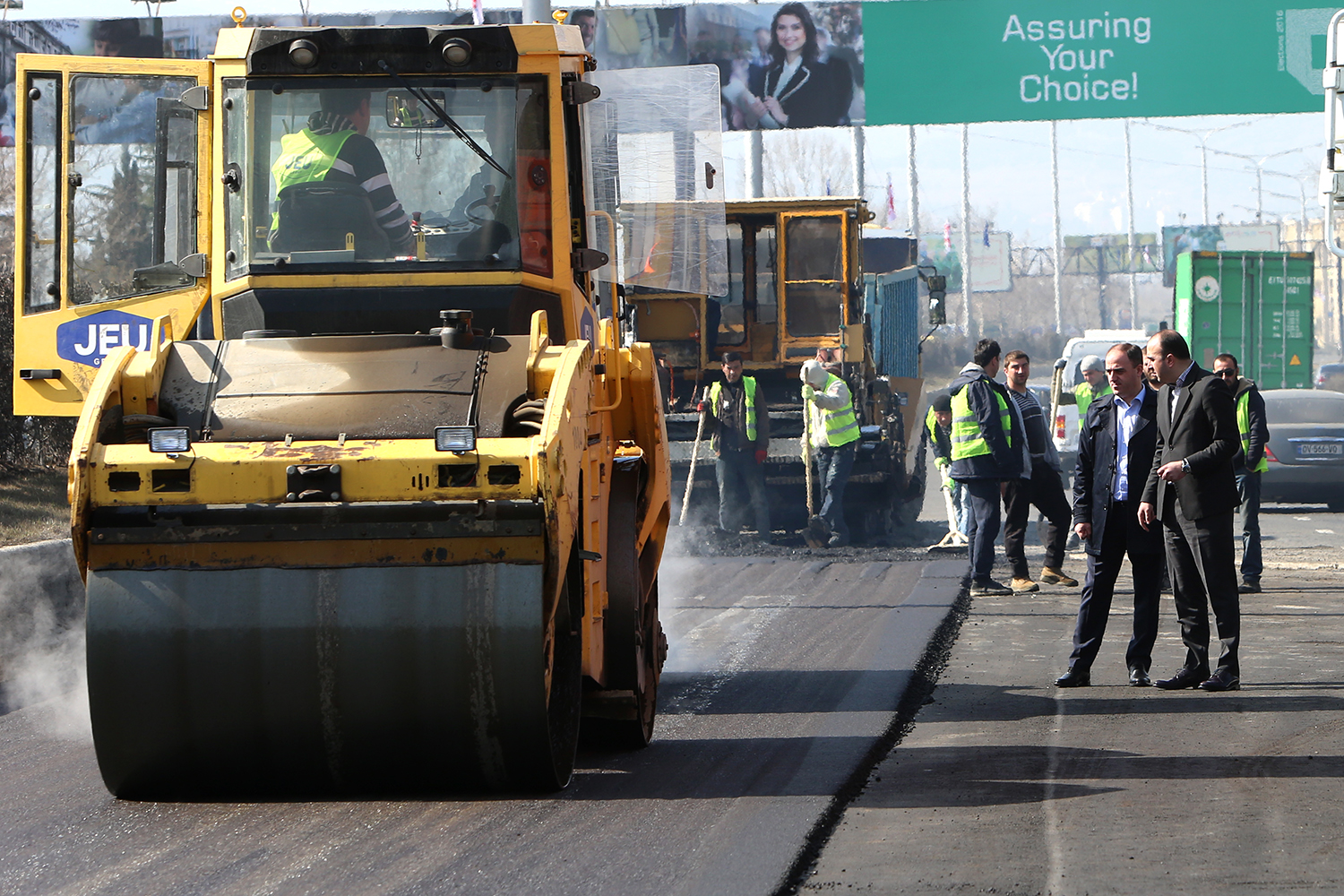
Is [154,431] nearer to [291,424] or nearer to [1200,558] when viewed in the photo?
[291,424]

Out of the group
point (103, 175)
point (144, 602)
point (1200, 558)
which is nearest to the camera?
point (144, 602)

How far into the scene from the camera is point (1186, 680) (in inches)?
301

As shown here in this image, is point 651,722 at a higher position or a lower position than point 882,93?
lower

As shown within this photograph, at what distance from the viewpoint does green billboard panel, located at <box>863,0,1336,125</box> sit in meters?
21.0

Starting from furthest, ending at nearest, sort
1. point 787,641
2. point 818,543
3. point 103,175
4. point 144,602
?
point 818,543
point 787,641
point 103,175
point 144,602

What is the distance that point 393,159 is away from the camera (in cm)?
629

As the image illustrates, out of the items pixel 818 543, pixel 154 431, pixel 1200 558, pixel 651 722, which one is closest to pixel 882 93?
pixel 818 543

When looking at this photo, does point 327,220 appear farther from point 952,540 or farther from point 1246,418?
point 952,540

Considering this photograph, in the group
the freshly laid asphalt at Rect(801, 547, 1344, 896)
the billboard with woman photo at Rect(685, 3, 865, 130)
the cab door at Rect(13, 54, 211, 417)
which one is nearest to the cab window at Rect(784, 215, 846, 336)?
the billboard with woman photo at Rect(685, 3, 865, 130)

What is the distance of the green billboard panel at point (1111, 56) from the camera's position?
21.0m

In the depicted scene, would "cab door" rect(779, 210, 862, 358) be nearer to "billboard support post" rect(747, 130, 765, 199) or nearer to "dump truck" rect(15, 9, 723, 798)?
"dump truck" rect(15, 9, 723, 798)

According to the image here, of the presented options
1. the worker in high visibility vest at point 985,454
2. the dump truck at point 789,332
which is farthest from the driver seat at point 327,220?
the dump truck at point 789,332

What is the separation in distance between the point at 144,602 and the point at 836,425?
10.6m

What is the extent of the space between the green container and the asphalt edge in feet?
46.6
